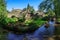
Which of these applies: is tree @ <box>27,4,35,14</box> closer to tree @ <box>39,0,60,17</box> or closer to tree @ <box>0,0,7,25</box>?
tree @ <box>39,0,60,17</box>

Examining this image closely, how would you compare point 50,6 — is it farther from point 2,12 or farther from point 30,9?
point 2,12

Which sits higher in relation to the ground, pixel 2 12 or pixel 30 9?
pixel 30 9

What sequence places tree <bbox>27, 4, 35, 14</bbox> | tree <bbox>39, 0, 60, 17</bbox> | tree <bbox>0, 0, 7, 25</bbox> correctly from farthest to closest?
tree <bbox>27, 4, 35, 14</bbox>
tree <bbox>39, 0, 60, 17</bbox>
tree <bbox>0, 0, 7, 25</bbox>

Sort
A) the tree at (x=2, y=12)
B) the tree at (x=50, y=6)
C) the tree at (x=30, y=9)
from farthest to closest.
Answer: the tree at (x=30, y=9) < the tree at (x=50, y=6) < the tree at (x=2, y=12)

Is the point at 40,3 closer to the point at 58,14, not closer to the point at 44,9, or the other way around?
the point at 44,9

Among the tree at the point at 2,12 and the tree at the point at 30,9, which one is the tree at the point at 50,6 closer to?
the tree at the point at 30,9

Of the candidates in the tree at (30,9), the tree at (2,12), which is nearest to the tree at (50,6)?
the tree at (30,9)

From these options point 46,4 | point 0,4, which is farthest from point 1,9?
point 46,4

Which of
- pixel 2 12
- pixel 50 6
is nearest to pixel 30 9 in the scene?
pixel 50 6

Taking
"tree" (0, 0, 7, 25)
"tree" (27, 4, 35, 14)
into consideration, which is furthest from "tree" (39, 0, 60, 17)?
"tree" (0, 0, 7, 25)

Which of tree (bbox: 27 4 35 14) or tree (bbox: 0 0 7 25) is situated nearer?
tree (bbox: 0 0 7 25)

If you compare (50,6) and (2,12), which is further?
(50,6)

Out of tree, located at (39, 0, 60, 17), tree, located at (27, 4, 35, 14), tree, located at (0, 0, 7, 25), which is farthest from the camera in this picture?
tree, located at (27, 4, 35, 14)

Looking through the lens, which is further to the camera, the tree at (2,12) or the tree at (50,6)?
the tree at (50,6)
